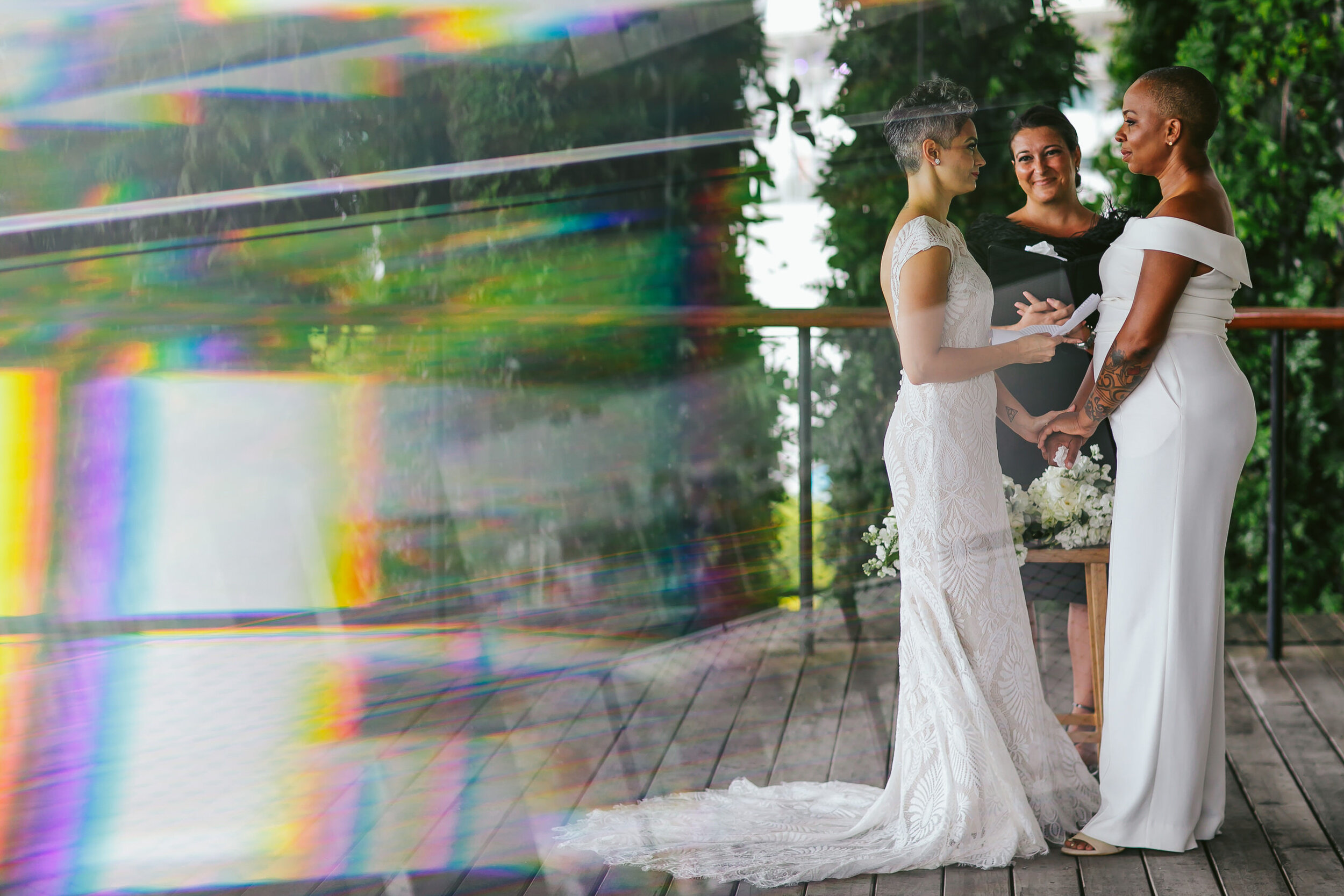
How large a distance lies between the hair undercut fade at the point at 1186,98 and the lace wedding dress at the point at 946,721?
37cm

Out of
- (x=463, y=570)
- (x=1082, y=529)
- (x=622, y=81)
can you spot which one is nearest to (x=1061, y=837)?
(x=1082, y=529)

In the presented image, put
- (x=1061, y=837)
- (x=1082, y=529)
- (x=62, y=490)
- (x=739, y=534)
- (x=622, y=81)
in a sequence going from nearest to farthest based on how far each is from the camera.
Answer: (x=62, y=490) → (x=1061, y=837) → (x=1082, y=529) → (x=622, y=81) → (x=739, y=534)

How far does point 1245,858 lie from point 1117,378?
0.80 meters

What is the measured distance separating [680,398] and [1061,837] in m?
1.60

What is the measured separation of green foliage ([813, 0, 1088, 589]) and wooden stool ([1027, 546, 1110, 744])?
115cm

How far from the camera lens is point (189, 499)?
107 centimetres

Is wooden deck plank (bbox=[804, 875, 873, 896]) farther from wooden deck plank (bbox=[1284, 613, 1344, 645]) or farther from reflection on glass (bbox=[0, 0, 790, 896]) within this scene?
wooden deck plank (bbox=[1284, 613, 1344, 645])

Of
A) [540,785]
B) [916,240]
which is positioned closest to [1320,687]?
[916,240]

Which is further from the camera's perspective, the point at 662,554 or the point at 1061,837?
the point at 662,554

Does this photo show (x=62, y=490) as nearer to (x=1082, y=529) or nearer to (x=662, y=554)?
(x=1082, y=529)

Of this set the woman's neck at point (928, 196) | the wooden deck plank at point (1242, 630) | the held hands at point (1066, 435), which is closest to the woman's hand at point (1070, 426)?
the held hands at point (1066, 435)

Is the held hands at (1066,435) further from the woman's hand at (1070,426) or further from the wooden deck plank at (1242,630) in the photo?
the wooden deck plank at (1242,630)

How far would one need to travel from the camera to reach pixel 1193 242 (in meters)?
1.64

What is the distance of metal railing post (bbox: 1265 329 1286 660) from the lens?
286cm
